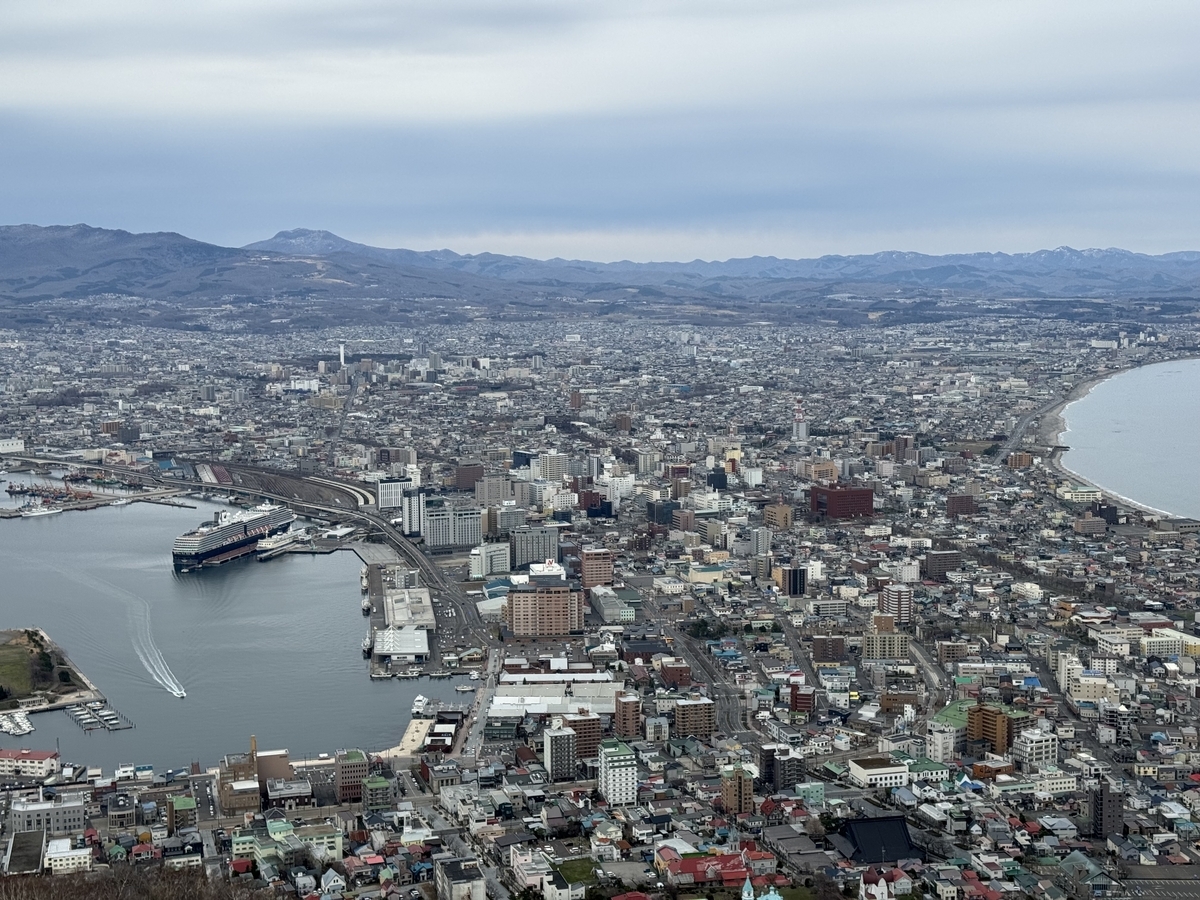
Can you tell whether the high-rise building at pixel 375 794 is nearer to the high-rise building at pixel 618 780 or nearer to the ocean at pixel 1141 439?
the high-rise building at pixel 618 780

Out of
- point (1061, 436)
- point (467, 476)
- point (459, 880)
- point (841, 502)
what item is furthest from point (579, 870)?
point (1061, 436)

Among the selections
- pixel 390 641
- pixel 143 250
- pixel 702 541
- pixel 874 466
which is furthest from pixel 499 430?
pixel 143 250

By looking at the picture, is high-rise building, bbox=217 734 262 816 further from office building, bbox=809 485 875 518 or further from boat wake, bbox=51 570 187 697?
office building, bbox=809 485 875 518

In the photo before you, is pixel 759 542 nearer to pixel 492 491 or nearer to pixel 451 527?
pixel 451 527

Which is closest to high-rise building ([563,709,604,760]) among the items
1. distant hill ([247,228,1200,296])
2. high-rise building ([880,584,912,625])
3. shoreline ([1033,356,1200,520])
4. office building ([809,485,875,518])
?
high-rise building ([880,584,912,625])

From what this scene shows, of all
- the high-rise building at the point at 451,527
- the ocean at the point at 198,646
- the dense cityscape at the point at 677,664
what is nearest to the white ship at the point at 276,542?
the dense cityscape at the point at 677,664

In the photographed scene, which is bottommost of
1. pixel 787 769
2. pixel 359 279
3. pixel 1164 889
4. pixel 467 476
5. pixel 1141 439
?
pixel 1164 889
